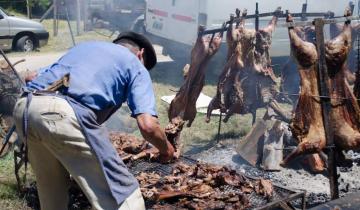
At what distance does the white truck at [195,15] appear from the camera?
409 inches

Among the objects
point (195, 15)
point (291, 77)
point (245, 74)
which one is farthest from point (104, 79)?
point (195, 15)

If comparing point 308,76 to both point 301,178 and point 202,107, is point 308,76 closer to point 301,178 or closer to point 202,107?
point 301,178

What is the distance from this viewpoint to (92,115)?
3.42 meters

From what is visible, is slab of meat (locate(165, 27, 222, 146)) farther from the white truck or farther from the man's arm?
the white truck

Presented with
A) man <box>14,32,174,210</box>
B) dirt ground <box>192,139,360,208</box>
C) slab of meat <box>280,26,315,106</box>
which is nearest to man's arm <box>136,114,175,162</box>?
man <box>14,32,174,210</box>

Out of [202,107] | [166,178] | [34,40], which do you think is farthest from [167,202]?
[34,40]

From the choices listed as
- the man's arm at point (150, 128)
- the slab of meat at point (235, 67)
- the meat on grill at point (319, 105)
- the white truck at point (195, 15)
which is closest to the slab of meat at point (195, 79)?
the slab of meat at point (235, 67)

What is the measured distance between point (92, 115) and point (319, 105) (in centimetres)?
225

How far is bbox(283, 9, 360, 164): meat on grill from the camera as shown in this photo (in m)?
4.52

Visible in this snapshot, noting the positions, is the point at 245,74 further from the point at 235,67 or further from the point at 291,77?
the point at 291,77

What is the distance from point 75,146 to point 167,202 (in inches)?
50.5

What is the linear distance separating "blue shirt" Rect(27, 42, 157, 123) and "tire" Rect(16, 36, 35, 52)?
1313cm

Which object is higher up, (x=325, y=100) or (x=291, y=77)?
(x=325, y=100)

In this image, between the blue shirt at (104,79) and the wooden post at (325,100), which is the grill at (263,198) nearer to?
the wooden post at (325,100)
